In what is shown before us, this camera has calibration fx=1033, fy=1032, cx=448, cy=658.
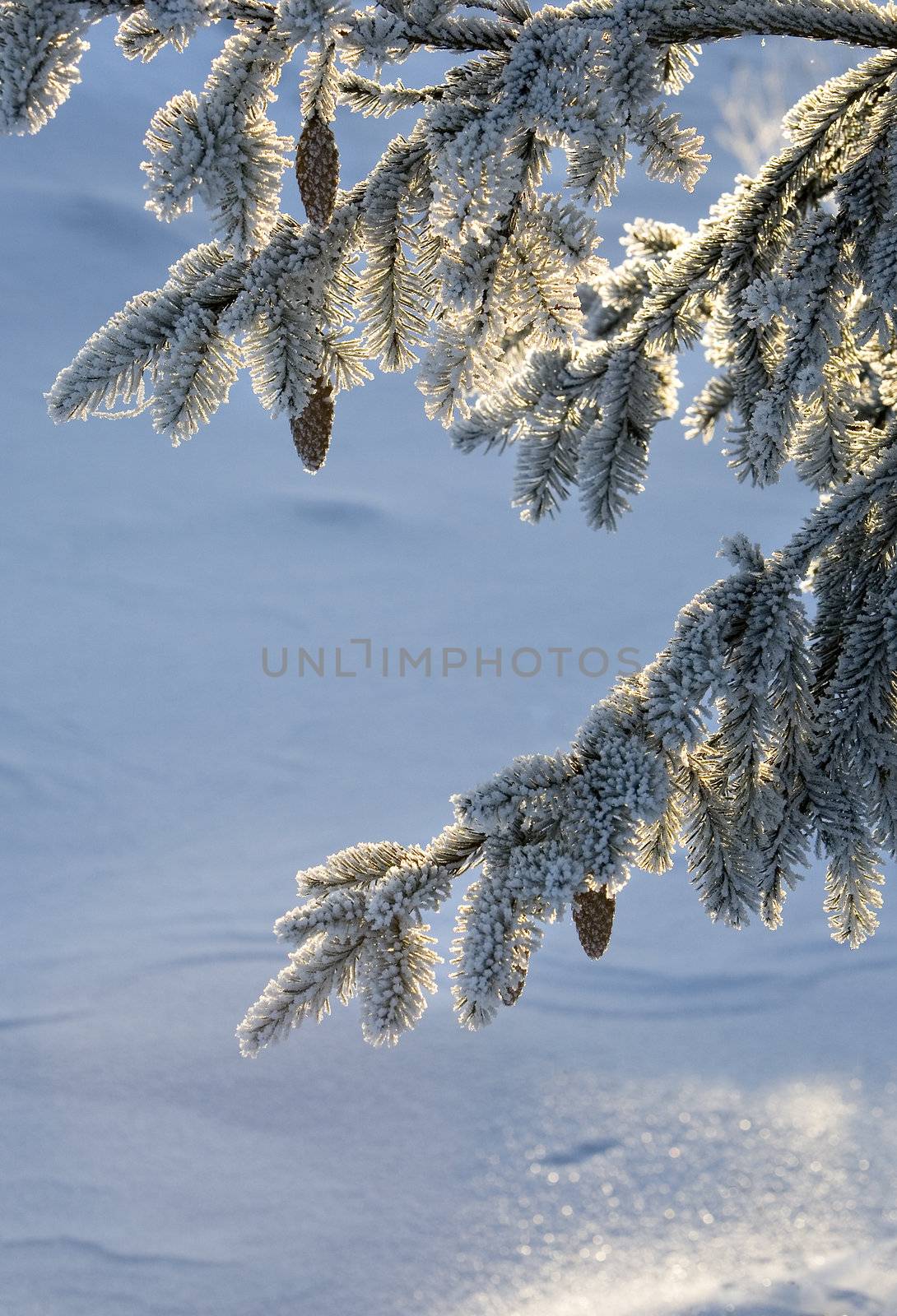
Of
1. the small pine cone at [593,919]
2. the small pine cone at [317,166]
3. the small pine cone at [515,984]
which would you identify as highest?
the small pine cone at [317,166]

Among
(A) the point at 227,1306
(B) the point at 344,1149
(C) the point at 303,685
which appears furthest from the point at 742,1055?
(C) the point at 303,685

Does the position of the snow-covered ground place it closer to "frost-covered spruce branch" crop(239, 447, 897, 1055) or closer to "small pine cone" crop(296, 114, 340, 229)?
"frost-covered spruce branch" crop(239, 447, 897, 1055)

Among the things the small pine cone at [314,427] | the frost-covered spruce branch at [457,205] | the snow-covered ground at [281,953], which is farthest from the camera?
the snow-covered ground at [281,953]

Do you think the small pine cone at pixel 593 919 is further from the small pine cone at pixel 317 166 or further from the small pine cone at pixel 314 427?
the small pine cone at pixel 317 166

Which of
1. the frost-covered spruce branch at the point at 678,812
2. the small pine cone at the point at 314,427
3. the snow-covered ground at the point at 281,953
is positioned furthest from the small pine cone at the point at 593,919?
the snow-covered ground at the point at 281,953

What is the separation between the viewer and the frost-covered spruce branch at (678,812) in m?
1.02

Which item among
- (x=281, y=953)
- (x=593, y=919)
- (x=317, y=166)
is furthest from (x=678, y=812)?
(x=281, y=953)

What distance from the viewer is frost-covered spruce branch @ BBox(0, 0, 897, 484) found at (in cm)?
99

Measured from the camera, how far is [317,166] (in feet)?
3.43

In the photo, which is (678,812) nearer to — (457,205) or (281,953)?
(457,205)

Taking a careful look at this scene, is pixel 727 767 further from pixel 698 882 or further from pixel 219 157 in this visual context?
pixel 219 157

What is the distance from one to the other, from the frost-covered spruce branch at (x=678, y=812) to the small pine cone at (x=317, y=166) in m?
0.58

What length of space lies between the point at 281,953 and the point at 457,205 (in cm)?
268

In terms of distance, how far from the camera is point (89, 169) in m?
6.34
